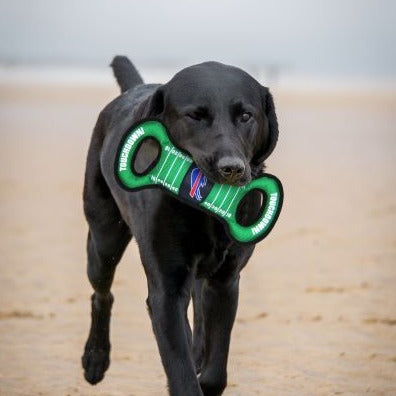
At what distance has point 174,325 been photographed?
14.6 feet

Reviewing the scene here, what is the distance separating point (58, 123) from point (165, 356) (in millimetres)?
16964

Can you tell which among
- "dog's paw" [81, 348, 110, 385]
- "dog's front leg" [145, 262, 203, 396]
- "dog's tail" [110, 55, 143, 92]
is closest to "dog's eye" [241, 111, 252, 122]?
"dog's front leg" [145, 262, 203, 396]

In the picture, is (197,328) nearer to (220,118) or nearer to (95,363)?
(95,363)

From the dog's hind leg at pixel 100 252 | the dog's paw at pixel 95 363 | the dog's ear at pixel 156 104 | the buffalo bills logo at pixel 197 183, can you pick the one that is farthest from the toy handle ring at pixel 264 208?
the dog's paw at pixel 95 363

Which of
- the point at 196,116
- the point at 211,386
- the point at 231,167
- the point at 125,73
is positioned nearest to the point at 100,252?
the point at 125,73

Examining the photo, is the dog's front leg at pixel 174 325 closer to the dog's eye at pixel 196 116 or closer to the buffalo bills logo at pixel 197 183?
the buffalo bills logo at pixel 197 183

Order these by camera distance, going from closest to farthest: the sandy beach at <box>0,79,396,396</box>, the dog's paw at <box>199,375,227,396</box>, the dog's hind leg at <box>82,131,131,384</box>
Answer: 1. the dog's paw at <box>199,375,227,396</box>
2. the dog's hind leg at <box>82,131,131,384</box>
3. the sandy beach at <box>0,79,396,396</box>

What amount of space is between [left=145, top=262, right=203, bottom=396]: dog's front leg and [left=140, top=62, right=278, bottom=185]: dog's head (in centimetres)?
46

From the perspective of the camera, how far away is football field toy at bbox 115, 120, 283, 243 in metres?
4.38

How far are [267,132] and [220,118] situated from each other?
26cm

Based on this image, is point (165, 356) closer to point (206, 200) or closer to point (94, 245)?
point (206, 200)

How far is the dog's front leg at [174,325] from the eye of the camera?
4.38m

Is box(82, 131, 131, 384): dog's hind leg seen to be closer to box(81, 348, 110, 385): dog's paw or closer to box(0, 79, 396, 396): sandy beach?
box(81, 348, 110, 385): dog's paw

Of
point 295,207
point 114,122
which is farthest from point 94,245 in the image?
point 295,207
